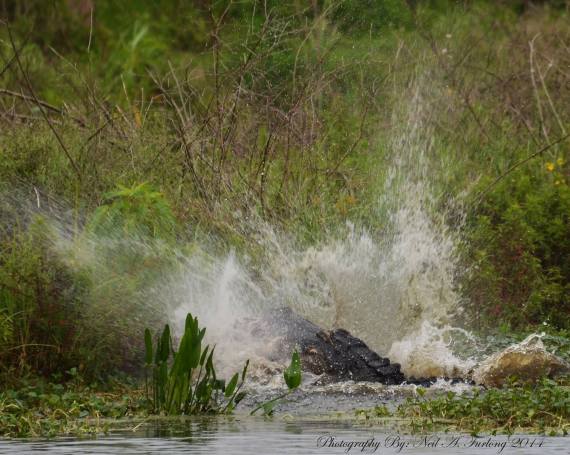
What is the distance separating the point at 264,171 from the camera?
38.1ft

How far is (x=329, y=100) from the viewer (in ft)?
43.3

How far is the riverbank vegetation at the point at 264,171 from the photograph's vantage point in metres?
9.76

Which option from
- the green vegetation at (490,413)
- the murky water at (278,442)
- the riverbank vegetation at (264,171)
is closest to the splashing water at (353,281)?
the riverbank vegetation at (264,171)

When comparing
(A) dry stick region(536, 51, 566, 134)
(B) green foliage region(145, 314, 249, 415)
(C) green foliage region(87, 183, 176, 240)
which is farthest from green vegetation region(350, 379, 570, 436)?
(A) dry stick region(536, 51, 566, 134)

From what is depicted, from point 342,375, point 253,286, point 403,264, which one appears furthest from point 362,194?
point 342,375

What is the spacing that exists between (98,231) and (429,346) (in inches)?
102

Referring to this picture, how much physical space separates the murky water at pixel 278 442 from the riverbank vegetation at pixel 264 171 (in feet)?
1.94

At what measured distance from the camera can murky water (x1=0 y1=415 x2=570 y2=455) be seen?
6.93 metres

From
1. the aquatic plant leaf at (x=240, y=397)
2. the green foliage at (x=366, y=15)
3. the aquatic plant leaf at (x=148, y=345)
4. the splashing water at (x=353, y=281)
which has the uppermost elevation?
the green foliage at (x=366, y=15)

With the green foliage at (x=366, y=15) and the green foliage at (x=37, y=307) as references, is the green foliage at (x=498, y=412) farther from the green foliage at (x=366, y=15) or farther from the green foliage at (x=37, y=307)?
the green foliage at (x=366, y=15)

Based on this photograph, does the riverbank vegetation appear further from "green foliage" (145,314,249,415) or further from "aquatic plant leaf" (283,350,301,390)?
"aquatic plant leaf" (283,350,301,390)

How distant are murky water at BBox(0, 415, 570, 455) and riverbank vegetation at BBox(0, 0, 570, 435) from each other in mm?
592

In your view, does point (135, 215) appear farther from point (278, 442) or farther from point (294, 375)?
point (278, 442)

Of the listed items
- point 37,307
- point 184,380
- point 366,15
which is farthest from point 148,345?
point 366,15
